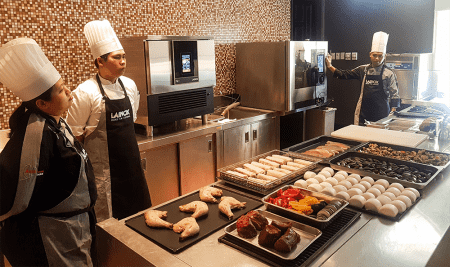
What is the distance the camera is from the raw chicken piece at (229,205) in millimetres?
1712

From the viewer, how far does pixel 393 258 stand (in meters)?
1.39

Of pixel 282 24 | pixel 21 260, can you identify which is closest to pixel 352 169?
pixel 21 260

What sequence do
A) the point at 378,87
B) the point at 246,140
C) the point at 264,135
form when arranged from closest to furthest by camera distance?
the point at 246,140 → the point at 264,135 → the point at 378,87

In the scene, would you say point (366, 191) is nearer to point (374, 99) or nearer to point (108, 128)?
point (108, 128)

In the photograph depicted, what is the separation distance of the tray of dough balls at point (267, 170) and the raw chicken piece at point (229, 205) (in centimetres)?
21

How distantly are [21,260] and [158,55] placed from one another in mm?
2079

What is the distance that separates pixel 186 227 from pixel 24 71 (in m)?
1.01

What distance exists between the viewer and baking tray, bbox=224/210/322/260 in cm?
136

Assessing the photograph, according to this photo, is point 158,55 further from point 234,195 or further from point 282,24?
point 282,24

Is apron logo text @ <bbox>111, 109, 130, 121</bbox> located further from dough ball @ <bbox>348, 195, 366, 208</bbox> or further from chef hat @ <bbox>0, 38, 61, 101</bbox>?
dough ball @ <bbox>348, 195, 366, 208</bbox>

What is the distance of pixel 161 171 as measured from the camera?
3438 mm

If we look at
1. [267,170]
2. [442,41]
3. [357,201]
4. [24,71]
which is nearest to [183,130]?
[267,170]

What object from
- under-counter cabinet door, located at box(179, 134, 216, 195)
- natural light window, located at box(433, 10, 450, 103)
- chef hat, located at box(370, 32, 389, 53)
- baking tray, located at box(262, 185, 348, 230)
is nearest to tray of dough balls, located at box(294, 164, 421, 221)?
baking tray, located at box(262, 185, 348, 230)

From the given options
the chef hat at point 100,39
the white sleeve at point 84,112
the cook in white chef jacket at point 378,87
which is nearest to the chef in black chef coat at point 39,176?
the white sleeve at point 84,112
